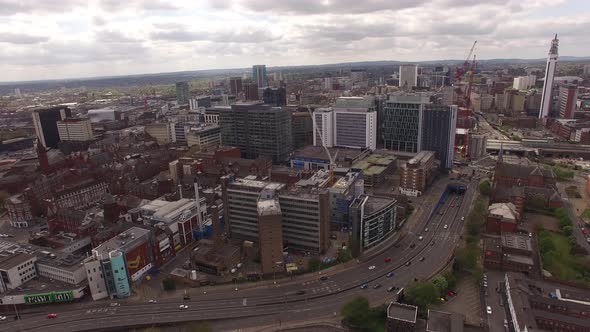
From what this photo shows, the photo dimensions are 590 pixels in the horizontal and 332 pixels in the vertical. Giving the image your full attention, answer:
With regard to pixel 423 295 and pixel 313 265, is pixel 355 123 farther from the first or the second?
pixel 423 295

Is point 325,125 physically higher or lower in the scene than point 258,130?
lower

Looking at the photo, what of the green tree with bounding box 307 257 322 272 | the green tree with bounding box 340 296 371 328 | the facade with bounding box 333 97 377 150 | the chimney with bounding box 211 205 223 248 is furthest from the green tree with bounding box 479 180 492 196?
the chimney with bounding box 211 205 223 248

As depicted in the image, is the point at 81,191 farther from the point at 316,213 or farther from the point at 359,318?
the point at 359,318

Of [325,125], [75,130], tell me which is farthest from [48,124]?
[325,125]

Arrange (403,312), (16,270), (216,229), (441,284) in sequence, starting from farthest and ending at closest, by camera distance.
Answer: (216,229), (16,270), (441,284), (403,312)

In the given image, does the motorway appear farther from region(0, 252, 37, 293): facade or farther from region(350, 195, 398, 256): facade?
region(0, 252, 37, 293): facade

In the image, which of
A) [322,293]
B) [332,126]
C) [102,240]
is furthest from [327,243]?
[332,126]
